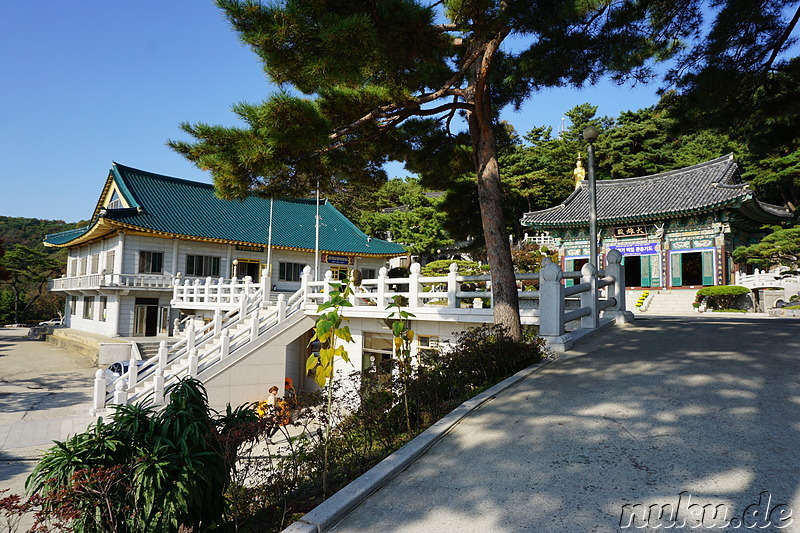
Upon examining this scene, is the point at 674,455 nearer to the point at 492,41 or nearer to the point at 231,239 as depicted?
the point at 492,41

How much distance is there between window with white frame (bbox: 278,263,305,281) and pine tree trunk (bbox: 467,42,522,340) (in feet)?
71.3

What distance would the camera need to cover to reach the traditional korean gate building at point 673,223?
22656mm

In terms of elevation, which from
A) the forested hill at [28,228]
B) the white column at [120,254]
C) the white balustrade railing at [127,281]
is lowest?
the white balustrade railing at [127,281]

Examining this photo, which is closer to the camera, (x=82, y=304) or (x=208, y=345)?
(x=208, y=345)

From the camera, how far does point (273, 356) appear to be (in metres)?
13.7

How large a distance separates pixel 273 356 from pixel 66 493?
10445 millimetres

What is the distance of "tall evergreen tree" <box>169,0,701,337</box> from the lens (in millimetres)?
5953

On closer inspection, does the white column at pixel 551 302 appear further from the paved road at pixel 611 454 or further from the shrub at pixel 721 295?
the shrub at pixel 721 295

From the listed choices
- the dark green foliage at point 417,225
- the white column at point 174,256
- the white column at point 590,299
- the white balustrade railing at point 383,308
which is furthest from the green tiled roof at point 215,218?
the white column at point 590,299

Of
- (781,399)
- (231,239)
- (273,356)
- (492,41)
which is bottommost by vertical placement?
(273,356)

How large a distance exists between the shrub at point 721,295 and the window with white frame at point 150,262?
26.8 m

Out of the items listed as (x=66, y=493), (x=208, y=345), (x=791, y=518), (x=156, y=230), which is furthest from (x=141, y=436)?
(x=156, y=230)

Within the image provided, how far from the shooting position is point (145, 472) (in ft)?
12.0

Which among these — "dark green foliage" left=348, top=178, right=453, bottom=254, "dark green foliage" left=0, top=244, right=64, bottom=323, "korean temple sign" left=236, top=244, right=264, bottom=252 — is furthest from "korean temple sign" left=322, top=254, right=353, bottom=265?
"dark green foliage" left=0, top=244, right=64, bottom=323
